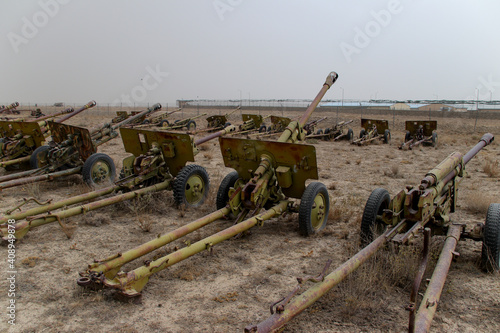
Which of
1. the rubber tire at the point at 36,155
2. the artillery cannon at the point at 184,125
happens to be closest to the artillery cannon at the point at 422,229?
the rubber tire at the point at 36,155

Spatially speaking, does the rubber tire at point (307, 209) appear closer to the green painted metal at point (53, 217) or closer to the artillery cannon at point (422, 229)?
the artillery cannon at point (422, 229)

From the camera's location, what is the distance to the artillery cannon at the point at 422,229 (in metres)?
2.96

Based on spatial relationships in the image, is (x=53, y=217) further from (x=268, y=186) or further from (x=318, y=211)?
(x=318, y=211)

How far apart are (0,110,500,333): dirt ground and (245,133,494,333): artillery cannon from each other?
0.28 metres

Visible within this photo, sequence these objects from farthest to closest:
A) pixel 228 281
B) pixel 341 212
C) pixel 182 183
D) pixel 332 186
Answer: pixel 332 186 < pixel 182 183 < pixel 341 212 < pixel 228 281

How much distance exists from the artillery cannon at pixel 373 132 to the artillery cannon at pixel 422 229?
12.1m

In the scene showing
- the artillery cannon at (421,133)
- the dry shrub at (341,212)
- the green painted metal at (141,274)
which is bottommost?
the artillery cannon at (421,133)

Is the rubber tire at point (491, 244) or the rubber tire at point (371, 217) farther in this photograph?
the rubber tire at point (371, 217)

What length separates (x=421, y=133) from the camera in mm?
17203

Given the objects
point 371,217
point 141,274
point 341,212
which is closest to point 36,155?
point 141,274

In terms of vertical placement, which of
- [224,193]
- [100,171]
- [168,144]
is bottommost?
→ [224,193]

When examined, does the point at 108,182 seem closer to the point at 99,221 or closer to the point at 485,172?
the point at 99,221

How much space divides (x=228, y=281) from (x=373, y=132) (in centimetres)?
1554

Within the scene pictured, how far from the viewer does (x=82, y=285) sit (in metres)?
3.76
